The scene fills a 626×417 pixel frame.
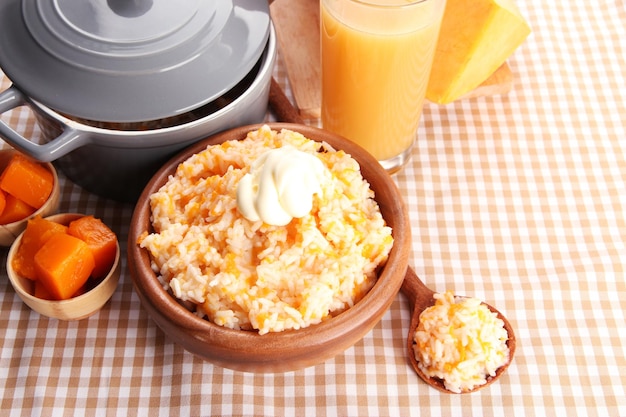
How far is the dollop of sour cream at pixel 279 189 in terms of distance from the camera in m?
1.52

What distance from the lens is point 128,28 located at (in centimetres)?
171

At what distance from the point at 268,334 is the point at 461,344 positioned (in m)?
0.49

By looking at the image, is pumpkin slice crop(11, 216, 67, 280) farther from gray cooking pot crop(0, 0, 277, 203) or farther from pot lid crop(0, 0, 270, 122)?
pot lid crop(0, 0, 270, 122)

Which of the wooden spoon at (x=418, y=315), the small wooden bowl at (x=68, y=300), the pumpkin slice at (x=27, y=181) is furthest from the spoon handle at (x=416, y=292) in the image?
the pumpkin slice at (x=27, y=181)

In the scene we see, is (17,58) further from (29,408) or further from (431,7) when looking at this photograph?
(431,7)

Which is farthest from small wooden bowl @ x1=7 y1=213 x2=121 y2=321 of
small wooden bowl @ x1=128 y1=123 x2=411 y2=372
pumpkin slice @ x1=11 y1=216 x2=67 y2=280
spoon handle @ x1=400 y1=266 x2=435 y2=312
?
spoon handle @ x1=400 y1=266 x2=435 y2=312

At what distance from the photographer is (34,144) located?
165 centimetres

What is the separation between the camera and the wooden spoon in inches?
66.8

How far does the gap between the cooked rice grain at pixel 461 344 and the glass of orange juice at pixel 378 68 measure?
0.57 meters

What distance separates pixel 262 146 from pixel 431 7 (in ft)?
1.81

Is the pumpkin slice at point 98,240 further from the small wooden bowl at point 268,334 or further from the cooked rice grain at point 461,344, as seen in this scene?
the cooked rice grain at point 461,344

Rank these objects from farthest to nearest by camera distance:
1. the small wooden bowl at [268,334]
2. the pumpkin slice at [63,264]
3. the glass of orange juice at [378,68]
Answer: the glass of orange juice at [378,68] < the pumpkin slice at [63,264] < the small wooden bowl at [268,334]

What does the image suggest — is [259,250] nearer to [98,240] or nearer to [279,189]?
[279,189]

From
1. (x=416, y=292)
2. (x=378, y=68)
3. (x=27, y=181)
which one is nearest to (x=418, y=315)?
(x=416, y=292)
